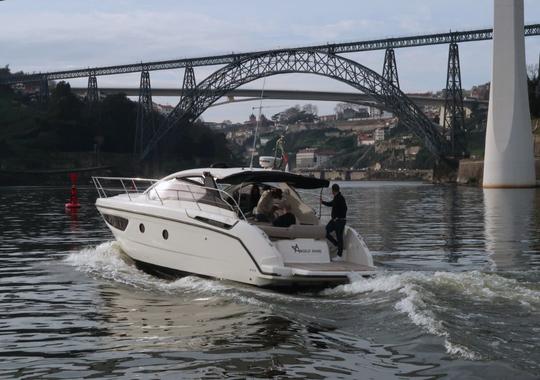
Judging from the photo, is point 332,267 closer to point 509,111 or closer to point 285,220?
point 285,220

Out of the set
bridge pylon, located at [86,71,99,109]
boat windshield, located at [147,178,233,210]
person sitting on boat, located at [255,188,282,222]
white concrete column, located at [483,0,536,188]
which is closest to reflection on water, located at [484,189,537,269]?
person sitting on boat, located at [255,188,282,222]

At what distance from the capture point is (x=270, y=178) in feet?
50.3

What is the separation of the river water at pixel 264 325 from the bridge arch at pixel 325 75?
81.5 metres

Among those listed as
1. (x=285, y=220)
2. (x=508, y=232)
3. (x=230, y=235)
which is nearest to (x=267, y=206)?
(x=285, y=220)

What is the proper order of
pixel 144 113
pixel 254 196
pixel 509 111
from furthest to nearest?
pixel 144 113 < pixel 509 111 < pixel 254 196

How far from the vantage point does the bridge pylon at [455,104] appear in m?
97.7

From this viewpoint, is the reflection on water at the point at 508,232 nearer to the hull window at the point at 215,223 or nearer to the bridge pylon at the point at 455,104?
the hull window at the point at 215,223

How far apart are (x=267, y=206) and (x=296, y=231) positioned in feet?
2.58

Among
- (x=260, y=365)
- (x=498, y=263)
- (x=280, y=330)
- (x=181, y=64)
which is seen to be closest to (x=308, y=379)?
(x=260, y=365)

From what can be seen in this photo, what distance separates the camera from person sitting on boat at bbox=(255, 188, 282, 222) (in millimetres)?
14891

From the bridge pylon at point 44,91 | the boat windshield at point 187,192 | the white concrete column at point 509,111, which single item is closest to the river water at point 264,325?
the boat windshield at point 187,192

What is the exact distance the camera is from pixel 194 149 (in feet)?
424

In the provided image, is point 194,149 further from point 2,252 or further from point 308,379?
point 308,379

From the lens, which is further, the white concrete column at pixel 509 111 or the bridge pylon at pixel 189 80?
the bridge pylon at pixel 189 80
